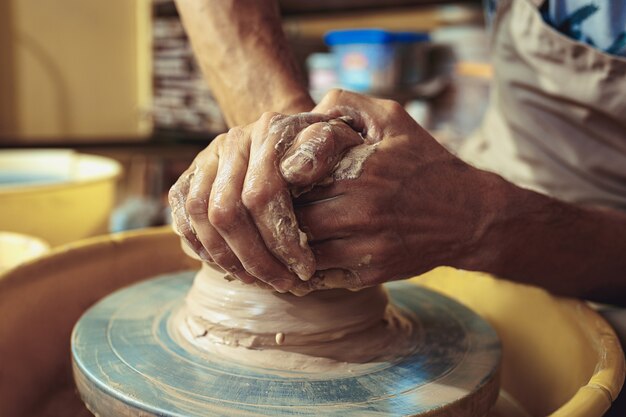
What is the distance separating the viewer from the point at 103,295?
1259 millimetres

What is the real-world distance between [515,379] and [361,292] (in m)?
0.46

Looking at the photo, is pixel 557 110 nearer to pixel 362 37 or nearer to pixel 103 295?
pixel 103 295

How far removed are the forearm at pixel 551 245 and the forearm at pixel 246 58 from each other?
346 millimetres

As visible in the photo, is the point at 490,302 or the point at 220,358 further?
the point at 490,302

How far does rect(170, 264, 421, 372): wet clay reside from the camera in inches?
33.3

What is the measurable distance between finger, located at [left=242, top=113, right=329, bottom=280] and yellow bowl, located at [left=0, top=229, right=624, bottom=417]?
1.54 feet

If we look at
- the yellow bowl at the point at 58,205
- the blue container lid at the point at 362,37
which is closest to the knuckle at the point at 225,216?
the yellow bowl at the point at 58,205

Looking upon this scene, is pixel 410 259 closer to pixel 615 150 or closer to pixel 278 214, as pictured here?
pixel 278 214

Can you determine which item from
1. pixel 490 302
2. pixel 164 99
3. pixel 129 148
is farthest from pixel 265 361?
pixel 164 99

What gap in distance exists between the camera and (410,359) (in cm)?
88

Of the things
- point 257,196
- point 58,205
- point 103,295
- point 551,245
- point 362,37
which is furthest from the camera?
point 362,37

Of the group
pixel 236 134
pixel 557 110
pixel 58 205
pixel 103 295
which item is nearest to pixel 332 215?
pixel 236 134

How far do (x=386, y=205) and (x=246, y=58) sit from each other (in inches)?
18.3

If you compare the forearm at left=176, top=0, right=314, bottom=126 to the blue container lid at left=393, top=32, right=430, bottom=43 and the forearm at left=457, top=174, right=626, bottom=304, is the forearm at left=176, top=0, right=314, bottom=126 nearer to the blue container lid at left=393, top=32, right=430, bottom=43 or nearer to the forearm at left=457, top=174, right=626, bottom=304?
the forearm at left=457, top=174, right=626, bottom=304
